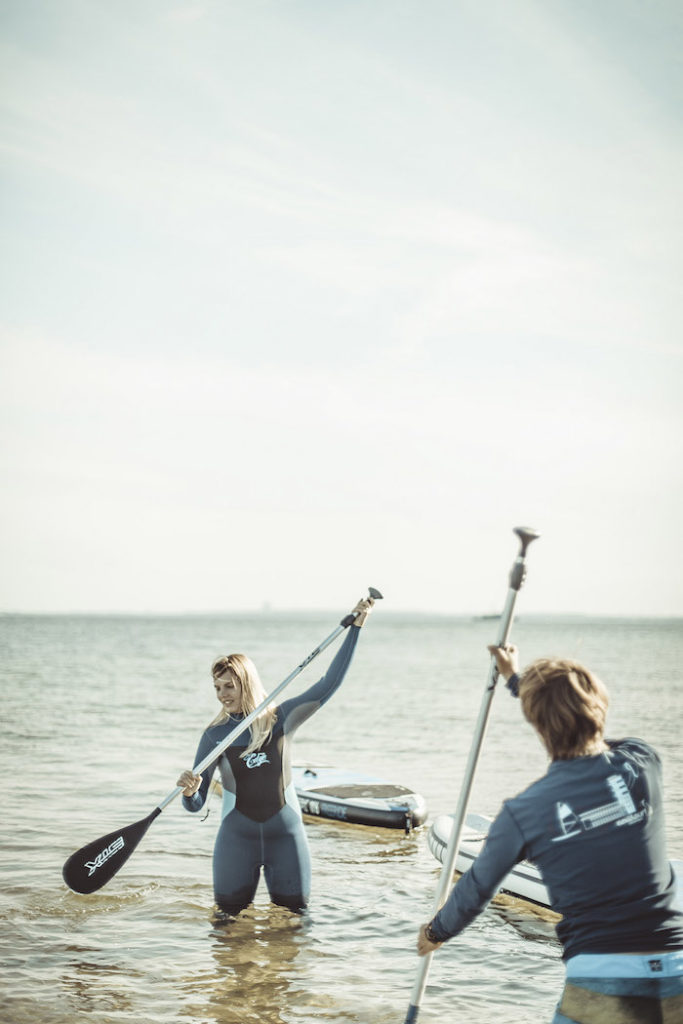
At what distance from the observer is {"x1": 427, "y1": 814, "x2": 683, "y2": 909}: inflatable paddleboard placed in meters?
7.23

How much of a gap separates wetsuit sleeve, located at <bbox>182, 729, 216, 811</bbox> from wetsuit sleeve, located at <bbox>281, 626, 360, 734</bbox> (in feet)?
1.78

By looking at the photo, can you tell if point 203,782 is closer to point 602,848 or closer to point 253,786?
point 253,786

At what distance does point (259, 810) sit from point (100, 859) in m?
1.07

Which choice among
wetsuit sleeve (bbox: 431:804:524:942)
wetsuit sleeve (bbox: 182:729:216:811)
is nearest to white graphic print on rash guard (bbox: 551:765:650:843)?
wetsuit sleeve (bbox: 431:804:524:942)

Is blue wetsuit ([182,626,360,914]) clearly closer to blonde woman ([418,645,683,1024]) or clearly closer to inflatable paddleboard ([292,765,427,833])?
blonde woman ([418,645,683,1024])

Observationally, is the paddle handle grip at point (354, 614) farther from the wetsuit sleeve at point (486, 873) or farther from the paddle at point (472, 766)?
the wetsuit sleeve at point (486, 873)

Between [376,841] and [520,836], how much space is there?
25.1 ft

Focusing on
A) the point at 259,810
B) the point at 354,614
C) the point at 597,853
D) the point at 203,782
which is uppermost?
the point at 354,614

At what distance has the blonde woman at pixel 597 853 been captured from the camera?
2.59 m

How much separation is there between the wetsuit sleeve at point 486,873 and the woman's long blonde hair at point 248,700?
3.34 metres

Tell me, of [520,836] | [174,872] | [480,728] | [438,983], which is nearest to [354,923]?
[438,983]

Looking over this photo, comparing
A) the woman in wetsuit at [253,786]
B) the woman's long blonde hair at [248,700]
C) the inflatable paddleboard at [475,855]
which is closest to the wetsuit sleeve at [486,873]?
the woman in wetsuit at [253,786]

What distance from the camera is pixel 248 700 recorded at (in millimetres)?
6191

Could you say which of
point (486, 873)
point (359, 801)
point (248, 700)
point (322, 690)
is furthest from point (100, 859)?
point (359, 801)
